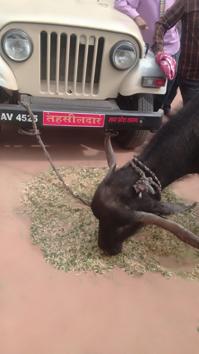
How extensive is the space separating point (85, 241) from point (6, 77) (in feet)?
6.24

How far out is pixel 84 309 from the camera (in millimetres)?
3211

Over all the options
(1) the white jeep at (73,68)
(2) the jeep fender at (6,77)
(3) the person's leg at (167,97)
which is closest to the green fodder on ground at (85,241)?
(1) the white jeep at (73,68)

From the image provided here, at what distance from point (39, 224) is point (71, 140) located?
1.92m

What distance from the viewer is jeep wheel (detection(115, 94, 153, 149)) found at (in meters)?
5.15

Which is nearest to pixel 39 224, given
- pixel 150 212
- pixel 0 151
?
pixel 150 212

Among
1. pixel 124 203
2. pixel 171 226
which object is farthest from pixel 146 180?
pixel 171 226

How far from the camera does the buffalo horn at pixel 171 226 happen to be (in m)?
2.63

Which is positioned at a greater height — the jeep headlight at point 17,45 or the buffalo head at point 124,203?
the jeep headlight at point 17,45

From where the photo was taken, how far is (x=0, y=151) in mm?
5289

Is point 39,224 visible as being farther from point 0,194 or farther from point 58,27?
point 58,27

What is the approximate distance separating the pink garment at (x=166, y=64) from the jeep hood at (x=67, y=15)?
10.1 inches

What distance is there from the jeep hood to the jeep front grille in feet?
0.43

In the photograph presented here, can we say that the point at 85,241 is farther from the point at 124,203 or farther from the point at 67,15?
the point at 67,15

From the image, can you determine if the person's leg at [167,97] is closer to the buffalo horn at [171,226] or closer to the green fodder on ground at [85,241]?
the green fodder on ground at [85,241]
